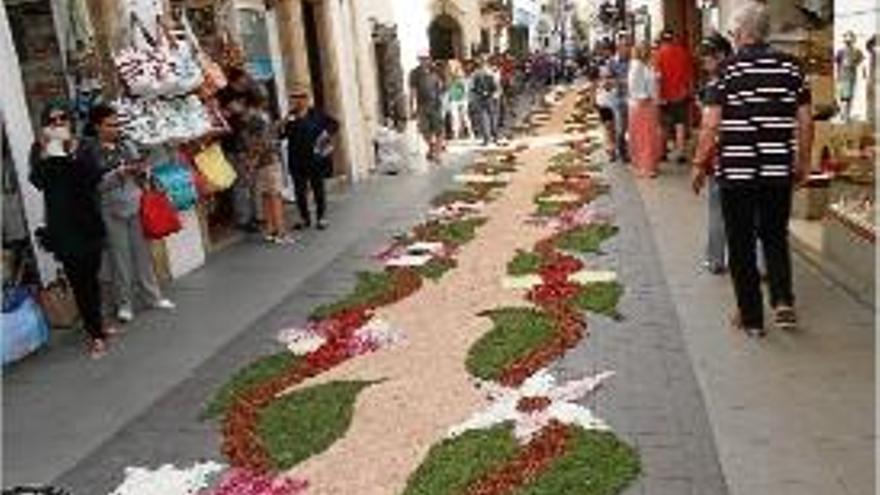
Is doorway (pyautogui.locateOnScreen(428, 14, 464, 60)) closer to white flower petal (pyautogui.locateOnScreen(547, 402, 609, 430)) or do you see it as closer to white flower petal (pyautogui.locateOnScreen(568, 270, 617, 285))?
white flower petal (pyautogui.locateOnScreen(568, 270, 617, 285))

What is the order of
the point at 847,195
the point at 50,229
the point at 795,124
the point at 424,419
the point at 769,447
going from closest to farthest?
the point at 769,447, the point at 424,419, the point at 795,124, the point at 50,229, the point at 847,195

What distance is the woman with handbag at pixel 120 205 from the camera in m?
10.4

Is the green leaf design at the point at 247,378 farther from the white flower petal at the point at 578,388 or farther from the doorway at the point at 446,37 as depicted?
the doorway at the point at 446,37

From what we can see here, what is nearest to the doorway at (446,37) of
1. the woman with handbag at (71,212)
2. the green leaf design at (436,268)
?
the green leaf design at (436,268)

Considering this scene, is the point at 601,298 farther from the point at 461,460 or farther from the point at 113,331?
the point at 113,331

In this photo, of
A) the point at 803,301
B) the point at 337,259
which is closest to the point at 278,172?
the point at 337,259

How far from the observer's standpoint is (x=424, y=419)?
24.3ft

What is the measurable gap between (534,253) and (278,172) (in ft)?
12.5

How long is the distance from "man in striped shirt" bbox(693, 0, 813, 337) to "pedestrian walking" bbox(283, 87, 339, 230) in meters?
A: 7.50

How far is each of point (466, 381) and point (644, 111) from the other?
1091cm

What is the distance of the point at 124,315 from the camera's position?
10.9m

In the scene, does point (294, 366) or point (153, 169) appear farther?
point (153, 169)

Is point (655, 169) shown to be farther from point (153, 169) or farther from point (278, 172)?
point (153, 169)

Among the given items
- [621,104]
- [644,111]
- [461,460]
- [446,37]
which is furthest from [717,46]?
[446,37]
